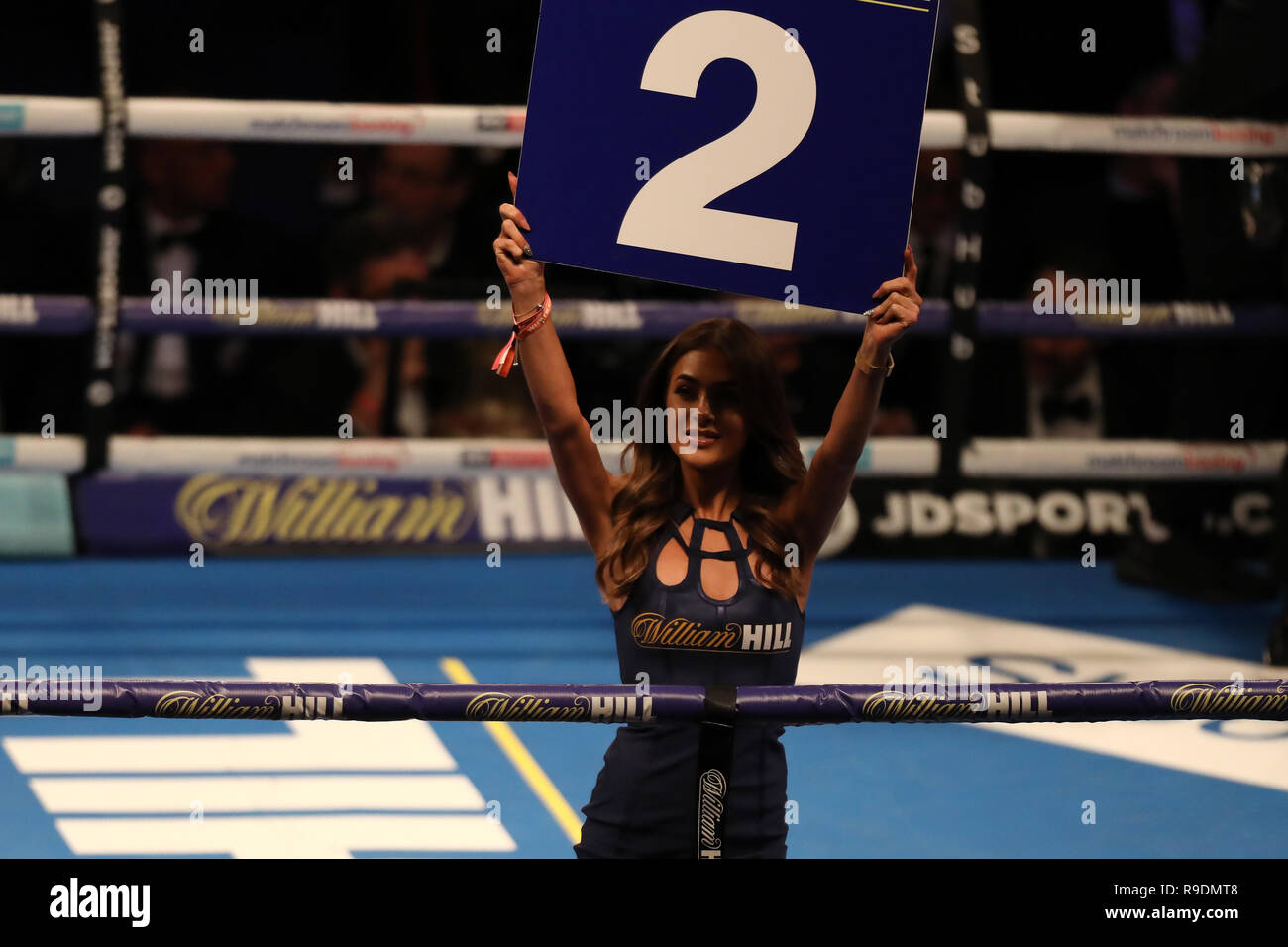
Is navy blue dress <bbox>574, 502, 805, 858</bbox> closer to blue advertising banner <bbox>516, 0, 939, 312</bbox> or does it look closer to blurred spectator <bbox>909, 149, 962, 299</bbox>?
blue advertising banner <bbox>516, 0, 939, 312</bbox>

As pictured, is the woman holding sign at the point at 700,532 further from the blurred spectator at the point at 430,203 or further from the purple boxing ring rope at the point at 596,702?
the blurred spectator at the point at 430,203

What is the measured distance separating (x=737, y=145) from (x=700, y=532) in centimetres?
64

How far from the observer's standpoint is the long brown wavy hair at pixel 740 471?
7.79 ft

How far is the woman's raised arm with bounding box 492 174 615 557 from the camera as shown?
2.36 metres

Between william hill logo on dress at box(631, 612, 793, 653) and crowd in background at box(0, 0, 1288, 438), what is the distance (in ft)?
10.3

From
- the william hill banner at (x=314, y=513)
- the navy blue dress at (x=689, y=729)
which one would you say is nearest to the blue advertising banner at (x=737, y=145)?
the navy blue dress at (x=689, y=729)

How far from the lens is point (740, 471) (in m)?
2.50

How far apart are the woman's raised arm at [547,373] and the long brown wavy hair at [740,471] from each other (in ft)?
0.22

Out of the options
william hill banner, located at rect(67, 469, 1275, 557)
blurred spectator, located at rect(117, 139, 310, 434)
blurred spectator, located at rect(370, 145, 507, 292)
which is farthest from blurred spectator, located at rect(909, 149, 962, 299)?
blurred spectator, located at rect(117, 139, 310, 434)

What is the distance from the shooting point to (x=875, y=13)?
2.39 metres

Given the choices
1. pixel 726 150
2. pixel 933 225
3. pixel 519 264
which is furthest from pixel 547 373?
pixel 933 225

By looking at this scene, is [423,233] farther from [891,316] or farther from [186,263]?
[891,316]

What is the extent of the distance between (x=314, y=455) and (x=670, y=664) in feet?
8.59
